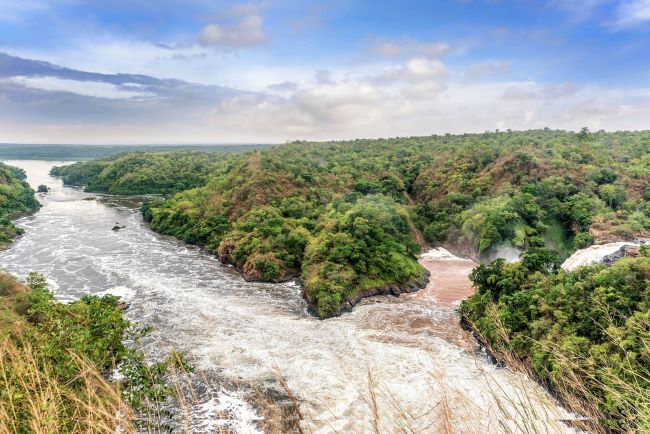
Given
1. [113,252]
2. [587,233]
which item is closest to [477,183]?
[587,233]

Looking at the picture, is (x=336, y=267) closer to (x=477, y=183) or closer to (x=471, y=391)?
(x=471, y=391)

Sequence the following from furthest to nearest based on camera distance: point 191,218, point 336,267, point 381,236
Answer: point 191,218, point 381,236, point 336,267

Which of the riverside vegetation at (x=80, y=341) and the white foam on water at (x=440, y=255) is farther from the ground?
the riverside vegetation at (x=80, y=341)

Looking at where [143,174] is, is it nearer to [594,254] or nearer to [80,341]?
[594,254]

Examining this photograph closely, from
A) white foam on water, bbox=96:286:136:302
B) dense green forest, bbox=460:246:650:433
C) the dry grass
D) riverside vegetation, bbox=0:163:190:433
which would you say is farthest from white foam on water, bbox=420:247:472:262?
the dry grass

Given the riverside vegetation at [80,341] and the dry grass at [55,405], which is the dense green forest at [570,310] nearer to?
the riverside vegetation at [80,341]

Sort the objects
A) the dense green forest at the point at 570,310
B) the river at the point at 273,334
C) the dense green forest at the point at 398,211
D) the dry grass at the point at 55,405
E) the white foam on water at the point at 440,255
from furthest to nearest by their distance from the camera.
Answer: the white foam on water at the point at 440,255, the dense green forest at the point at 398,211, the river at the point at 273,334, the dense green forest at the point at 570,310, the dry grass at the point at 55,405

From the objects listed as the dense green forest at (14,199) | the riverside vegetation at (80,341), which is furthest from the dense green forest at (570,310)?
the dense green forest at (14,199)
